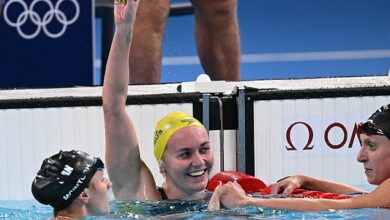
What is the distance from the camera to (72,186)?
11.1 ft

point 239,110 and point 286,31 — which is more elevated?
point 286,31

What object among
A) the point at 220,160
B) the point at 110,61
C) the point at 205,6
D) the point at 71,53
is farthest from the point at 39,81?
the point at 110,61

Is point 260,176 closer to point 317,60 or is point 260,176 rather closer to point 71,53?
point 71,53

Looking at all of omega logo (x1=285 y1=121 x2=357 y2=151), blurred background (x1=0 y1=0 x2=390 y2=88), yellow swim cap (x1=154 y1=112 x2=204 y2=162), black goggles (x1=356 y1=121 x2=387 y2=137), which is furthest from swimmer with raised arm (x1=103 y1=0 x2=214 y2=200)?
blurred background (x1=0 y1=0 x2=390 y2=88)

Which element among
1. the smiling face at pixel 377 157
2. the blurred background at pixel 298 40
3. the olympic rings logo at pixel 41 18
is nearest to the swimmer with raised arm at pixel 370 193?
the smiling face at pixel 377 157

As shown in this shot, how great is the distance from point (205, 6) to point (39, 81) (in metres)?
1.04

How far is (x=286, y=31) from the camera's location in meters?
7.85

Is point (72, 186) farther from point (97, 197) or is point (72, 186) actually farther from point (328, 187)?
point (328, 187)

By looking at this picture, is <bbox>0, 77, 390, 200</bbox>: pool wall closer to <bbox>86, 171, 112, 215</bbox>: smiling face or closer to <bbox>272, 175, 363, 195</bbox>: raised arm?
<bbox>272, 175, 363, 195</bbox>: raised arm

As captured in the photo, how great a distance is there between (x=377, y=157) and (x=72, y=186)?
44.0 inches

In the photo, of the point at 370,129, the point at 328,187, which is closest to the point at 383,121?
the point at 370,129

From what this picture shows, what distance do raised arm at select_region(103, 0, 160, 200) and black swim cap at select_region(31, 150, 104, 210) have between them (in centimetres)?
45

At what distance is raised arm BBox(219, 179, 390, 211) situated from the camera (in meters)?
3.69

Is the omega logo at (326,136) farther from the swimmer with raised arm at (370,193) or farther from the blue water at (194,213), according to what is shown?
the swimmer with raised arm at (370,193)
